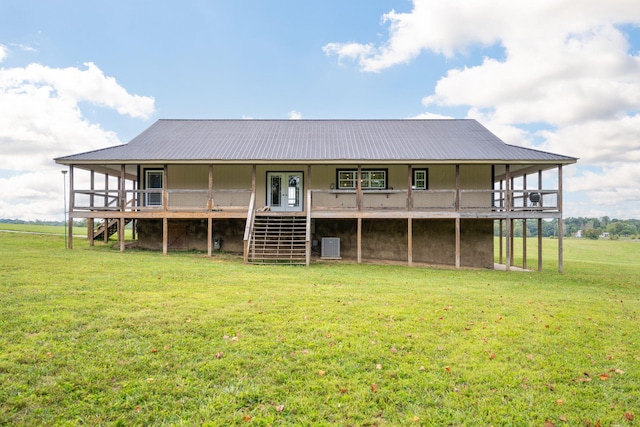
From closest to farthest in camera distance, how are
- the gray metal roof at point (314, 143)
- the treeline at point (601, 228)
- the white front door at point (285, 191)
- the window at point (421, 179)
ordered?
the gray metal roof at point (314, 143) → the window at point (421, 179) → the white front door at point (285, 191) → the treeline at point (601, 228)

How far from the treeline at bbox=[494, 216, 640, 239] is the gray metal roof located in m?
49.5

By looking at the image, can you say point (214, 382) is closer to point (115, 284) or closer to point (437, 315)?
point (437, 315)

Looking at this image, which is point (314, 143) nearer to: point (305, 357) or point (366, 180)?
point (366, 180)

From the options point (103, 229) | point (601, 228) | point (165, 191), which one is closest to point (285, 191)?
point (165, 191)

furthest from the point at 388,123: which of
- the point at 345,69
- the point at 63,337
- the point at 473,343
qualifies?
the point at 63,337

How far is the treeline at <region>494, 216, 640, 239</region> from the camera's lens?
244 feet

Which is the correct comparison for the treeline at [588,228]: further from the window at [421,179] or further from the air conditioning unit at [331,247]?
the air conditioning unit at [331,247]

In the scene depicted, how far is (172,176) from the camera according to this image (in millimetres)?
18188

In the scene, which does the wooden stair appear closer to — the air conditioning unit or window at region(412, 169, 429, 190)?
the air conditioning unit

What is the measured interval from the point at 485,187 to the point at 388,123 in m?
6.43

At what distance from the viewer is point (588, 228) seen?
81.9 m

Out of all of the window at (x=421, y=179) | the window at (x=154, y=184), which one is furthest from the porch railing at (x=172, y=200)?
the window at (x=421, y=179)

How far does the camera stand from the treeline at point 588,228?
7444cm

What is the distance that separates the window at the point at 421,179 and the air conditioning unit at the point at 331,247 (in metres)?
4.82
